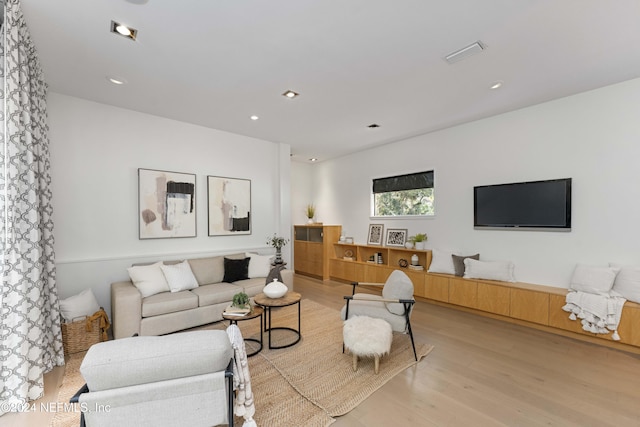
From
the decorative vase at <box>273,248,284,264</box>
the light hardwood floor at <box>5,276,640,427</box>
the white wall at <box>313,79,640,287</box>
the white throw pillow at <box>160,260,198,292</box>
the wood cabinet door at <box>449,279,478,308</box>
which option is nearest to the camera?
the light hardwood floor at <box>5,276,640,427</box>

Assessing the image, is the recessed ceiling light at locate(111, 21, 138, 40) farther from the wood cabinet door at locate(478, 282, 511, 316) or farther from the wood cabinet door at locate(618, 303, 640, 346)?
the wood cabinet door at locate(618, 303, 640, 346)

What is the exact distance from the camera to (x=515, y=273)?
3859 mm

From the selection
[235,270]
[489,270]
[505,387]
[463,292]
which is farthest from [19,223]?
[489,270]

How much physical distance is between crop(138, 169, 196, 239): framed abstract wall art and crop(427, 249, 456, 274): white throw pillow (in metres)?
4.05

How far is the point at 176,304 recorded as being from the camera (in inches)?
130

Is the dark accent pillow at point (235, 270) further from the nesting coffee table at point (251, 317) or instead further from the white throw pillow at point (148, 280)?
the nesting coffee table at point (251, 317)

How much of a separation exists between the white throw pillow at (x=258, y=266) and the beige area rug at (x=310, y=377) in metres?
1.06

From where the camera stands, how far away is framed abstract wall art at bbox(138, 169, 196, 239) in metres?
3.90

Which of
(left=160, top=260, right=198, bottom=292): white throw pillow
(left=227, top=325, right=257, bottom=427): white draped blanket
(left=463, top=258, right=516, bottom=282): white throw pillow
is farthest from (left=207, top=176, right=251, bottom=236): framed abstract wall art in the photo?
(left=463, top=258, right=516, bottom=282): white throw pillow

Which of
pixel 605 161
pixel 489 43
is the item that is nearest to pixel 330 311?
pixel 489 43

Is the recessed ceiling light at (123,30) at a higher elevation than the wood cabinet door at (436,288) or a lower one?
higher

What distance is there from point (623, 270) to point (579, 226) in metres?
0.63

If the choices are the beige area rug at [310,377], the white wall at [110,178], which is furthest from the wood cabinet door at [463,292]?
the white wall at [110,178]

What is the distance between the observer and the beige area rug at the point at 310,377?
1981mm
